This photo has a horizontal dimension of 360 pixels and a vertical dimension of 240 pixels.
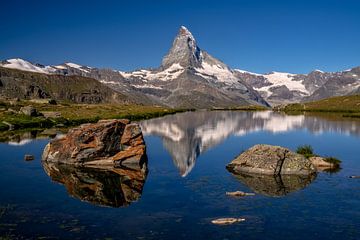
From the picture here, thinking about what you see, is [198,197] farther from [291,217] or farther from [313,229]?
[313,229]

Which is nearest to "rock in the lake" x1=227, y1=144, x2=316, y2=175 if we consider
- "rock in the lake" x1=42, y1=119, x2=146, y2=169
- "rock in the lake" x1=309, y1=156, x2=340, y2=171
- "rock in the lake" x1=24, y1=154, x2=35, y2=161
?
"rock in the lake" x1=309, y1=156, x2=340, y2=171

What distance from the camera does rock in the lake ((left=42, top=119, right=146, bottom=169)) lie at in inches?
2451

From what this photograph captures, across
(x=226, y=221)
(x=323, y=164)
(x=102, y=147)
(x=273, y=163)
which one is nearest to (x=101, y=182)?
(x=102, y=147)

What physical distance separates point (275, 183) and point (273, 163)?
5.69 metres

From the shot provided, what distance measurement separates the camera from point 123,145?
2554 inches

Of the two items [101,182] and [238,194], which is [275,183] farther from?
[101,182]

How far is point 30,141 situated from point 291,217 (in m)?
68.6

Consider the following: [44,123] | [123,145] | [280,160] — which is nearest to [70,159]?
[123,145]

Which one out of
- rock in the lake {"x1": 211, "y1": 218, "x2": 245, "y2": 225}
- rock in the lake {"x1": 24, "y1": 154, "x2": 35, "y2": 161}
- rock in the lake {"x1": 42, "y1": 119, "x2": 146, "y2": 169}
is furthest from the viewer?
rock in the lake {"x1": 24, "y1": 154, "x2": 35, "y2": 161}

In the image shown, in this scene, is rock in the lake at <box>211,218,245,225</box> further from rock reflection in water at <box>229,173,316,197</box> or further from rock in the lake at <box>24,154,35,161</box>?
rock in the lake at <box>24,154,35,161</box>

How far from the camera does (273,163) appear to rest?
184ft

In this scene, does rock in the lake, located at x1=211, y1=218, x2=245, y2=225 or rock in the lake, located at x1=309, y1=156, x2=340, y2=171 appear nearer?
rock in the lake, located at x1=211, y1=218, x2=245, y2=225

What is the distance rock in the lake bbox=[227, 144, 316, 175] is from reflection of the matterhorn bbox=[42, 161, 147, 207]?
13.5m

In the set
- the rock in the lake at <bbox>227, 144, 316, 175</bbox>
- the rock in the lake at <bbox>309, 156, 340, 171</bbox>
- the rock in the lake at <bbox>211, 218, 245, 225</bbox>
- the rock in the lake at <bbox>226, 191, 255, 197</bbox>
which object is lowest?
the rock in the lake at <bbox>211, 218, 245, 225</bbox>
